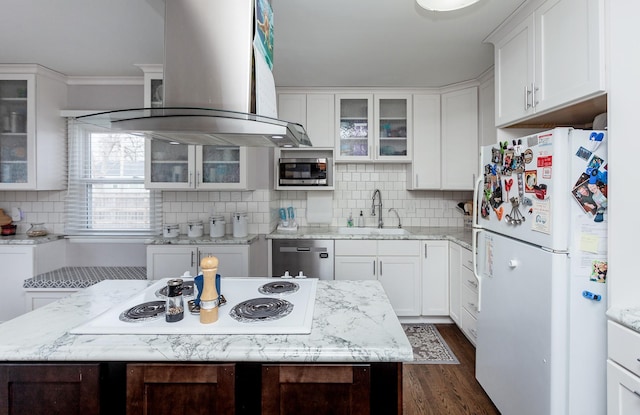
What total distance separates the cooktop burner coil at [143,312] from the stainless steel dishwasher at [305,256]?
173 cm

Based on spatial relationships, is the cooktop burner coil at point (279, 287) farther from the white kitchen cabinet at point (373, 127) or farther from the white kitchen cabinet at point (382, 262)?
the white kitchen cabinet at point (373, 127)

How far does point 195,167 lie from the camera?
2875 mm

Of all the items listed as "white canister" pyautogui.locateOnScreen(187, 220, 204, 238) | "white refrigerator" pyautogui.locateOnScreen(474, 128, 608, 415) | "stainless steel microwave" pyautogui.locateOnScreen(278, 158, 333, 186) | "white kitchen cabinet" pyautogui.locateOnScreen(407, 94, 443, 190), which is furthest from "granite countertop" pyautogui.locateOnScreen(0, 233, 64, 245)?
"white refrigerator" pyautogui.locateOnScreen(474, 128, 608, 415)

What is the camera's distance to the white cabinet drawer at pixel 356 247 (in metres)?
2.97

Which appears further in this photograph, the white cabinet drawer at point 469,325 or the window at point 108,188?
the window at point 108,188

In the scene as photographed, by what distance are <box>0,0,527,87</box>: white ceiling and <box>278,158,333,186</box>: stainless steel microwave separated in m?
0.78

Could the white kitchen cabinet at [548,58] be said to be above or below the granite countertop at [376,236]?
above

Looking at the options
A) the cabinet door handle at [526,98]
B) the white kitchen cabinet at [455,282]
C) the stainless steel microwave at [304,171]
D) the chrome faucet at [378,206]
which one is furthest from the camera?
the chrome faucet at [378,206]

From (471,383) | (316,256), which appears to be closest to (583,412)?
(471,383)

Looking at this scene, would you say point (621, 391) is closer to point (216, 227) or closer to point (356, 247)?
point (356, 247)

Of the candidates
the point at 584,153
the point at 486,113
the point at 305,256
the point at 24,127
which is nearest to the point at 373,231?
the point at 305,256

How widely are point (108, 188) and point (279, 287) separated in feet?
8.34

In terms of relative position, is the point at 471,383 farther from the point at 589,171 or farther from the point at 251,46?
the point at 251,46

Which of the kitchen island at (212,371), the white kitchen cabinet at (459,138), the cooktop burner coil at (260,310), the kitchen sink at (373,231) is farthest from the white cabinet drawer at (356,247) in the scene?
the kitchen island at (212,371)
